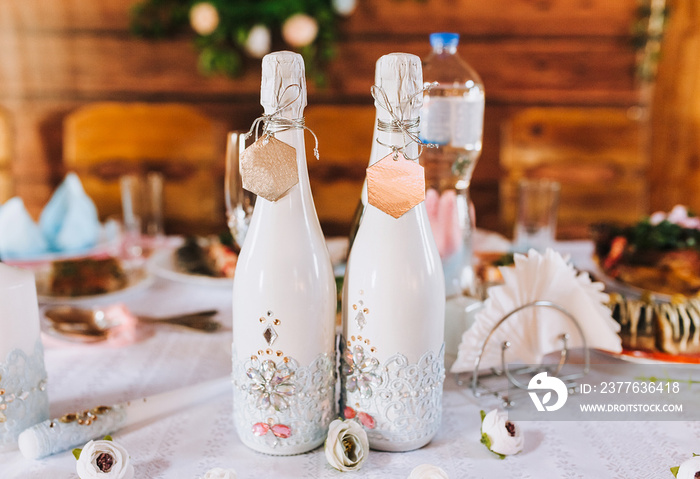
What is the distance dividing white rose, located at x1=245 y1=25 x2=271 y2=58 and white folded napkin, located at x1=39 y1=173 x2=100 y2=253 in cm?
121

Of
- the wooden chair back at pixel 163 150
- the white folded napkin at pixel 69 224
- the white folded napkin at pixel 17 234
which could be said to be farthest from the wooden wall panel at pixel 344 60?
the white folded napkin at pixel 17 234

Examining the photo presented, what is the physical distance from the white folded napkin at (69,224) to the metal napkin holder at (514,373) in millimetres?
901

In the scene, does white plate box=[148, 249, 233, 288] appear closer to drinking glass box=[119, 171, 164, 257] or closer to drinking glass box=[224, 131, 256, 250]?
drinking glass box=[119, 171, 164, 257]

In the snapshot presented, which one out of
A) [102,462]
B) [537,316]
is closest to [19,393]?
[102,462]

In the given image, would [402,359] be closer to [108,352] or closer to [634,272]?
[108,352]

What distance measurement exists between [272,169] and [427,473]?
30 cm

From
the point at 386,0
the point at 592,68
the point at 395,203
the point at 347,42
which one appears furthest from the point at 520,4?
the point at 395,203

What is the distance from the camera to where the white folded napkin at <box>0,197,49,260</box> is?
1093 mm

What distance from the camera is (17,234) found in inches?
43.3

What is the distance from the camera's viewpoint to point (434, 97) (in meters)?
0.74

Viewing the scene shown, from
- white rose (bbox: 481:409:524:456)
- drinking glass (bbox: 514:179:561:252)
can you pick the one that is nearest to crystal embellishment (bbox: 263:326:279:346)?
white rose (bbox: 481:409:524:456)

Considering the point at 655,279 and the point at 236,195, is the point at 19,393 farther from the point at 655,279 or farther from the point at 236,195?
the point at 655,279

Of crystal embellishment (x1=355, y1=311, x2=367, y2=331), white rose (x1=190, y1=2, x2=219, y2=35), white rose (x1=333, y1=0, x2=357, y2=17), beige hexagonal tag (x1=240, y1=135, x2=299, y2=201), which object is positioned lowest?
crystal embellishment (x1=355, y1=311, x2=367, y2=331)

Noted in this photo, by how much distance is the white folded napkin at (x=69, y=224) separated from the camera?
3.85 ft
